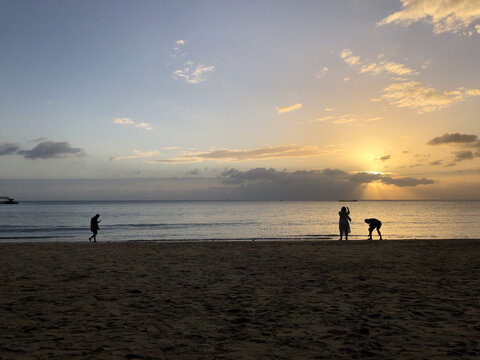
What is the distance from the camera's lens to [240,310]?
693 cm

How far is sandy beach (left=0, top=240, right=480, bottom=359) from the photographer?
494 cm

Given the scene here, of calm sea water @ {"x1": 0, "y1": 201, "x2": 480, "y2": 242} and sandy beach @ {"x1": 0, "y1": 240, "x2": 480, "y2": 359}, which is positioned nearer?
sandy beach @ {"x1": 0, "y1": 240, "x2": 480, "y2": 359}

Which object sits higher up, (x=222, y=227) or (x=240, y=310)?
(x=240, y=310)

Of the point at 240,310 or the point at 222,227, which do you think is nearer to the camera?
the point at 240,310

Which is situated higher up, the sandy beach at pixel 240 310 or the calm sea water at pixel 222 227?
the sandy beach at pixel 240 310

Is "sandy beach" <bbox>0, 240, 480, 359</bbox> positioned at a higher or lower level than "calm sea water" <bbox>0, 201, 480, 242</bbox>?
higher

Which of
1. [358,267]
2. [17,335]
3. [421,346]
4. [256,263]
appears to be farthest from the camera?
[256,263]

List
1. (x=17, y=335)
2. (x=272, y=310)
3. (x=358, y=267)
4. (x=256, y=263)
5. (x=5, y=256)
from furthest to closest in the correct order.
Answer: (x=5, y=256) < (x=256, y=263) < (x=358, y=267) < (x=272, y=310) < (x=17, y=335)

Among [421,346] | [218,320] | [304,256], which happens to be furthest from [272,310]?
[304,256]

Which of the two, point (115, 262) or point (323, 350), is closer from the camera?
point (323, 350)

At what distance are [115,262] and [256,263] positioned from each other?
562 centimetres

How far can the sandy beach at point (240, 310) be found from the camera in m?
4.94

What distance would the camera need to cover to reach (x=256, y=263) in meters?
13.2

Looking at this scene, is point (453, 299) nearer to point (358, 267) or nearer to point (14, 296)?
point (358, 267)
